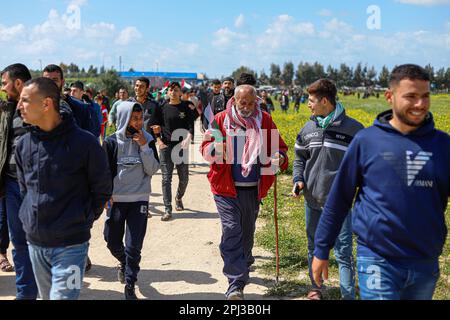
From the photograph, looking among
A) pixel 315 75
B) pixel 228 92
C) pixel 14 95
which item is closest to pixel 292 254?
pixel 228 92

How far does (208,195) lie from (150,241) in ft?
11.2

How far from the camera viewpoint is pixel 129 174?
209 inches

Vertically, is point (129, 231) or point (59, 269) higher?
point (59, 269)

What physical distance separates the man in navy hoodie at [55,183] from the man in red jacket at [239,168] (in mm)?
1647

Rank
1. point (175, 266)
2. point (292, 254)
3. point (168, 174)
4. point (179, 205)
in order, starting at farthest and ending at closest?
point (179, 205) → point (168, 174) → point (292, 254) → point (175, 266)

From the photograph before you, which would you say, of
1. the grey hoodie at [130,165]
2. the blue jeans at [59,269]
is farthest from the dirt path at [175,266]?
the blue jeans at [59,269]

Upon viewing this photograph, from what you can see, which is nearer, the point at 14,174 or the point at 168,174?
the point at 14,174

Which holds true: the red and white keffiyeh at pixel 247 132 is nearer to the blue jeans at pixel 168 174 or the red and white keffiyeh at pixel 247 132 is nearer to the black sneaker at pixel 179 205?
the blue jeans at pixel 168 174

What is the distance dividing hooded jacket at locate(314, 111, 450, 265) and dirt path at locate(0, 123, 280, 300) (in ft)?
8.67

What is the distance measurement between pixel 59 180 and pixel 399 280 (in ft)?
7.42

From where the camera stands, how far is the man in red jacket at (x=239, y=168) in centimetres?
505

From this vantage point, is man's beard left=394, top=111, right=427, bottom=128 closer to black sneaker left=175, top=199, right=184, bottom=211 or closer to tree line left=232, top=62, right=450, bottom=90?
black sneaker left=175, top=199, right=184, bottom=211

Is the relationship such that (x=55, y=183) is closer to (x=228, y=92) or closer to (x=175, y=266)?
(x=175, y=266)
